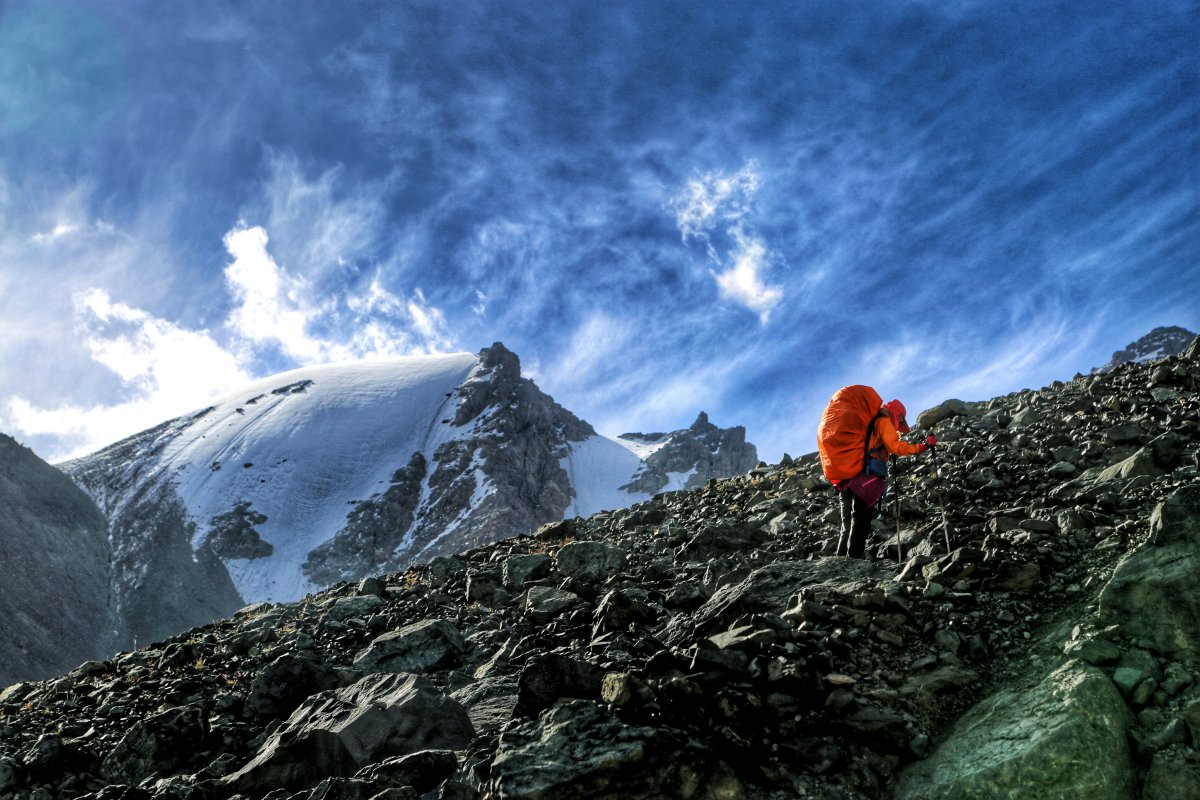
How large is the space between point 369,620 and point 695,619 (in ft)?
19.0

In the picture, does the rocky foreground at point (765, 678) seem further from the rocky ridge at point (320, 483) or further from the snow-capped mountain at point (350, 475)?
the snow-capped mountain at point (350, 475)

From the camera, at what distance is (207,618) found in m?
79.1

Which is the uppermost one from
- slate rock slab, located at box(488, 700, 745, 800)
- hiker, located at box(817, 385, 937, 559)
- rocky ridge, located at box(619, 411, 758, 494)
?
rocky ridge, located at box(619, 411, 758, 494)

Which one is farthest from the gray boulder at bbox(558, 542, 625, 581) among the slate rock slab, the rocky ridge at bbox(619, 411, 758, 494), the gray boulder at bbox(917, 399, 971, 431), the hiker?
the rocky ridge at bbox(619, 411, 758, 494)

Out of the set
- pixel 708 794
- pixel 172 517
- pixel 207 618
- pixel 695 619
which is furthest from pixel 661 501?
pixel 172 517

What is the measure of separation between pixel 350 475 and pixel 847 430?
137 meters

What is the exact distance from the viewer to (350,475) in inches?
5236

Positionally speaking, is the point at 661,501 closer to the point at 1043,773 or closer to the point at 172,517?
the point at 1043,773

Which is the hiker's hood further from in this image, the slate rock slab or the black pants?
the slate rock slab

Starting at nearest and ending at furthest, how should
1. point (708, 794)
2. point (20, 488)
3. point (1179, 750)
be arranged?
point (1179, 750) < point (708, 794) < point (20, 488)

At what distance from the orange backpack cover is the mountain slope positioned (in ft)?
211

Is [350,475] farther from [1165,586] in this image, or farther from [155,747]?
[1165,586]

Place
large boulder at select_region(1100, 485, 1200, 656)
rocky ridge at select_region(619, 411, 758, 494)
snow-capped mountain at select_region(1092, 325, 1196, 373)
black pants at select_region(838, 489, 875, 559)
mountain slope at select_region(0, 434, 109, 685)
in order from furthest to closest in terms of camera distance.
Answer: rocky ridge at select_region(619, 411, 758, 494) < snow-capped mountain at select_region(1092, 325, 1196, 373) < mountain slope at select_region(0, 434, 109, 685) < black pants at select_region(838, 489, 875, 559) < large boulder at select_region(1100, 485, 1200, 656)

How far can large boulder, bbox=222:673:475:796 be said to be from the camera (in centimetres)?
512
